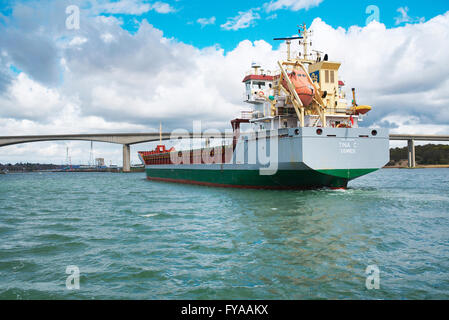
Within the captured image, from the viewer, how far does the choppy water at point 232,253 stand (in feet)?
15.4

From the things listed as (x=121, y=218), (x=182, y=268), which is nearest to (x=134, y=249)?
(x=182, y=268)

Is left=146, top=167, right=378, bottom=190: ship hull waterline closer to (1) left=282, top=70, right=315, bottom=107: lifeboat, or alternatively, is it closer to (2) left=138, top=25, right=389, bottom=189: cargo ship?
(2) left=138, top=25, right=389, bottom=189: cargo ship

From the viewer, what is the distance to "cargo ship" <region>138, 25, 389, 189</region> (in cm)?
1641

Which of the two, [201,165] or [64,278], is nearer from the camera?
[64,278]

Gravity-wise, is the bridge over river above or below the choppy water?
above

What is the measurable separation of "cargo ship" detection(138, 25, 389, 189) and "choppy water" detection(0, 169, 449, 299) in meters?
5.21

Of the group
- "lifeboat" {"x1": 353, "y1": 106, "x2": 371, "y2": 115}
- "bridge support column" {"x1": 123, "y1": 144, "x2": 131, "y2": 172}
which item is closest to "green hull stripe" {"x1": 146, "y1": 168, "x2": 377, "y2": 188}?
"lifeboat" {"x1": 353, "y1": 106, "x2": 371, "y2": 115}

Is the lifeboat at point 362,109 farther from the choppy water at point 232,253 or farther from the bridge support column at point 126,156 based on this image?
the bridge support column at point 126,156

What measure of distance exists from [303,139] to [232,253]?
416 inches

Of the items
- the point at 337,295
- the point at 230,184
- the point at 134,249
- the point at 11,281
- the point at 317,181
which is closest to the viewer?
the point at 337,295

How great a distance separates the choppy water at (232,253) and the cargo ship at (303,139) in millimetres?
5212

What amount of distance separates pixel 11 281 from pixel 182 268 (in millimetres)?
2714

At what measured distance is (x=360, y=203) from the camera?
12.9m
